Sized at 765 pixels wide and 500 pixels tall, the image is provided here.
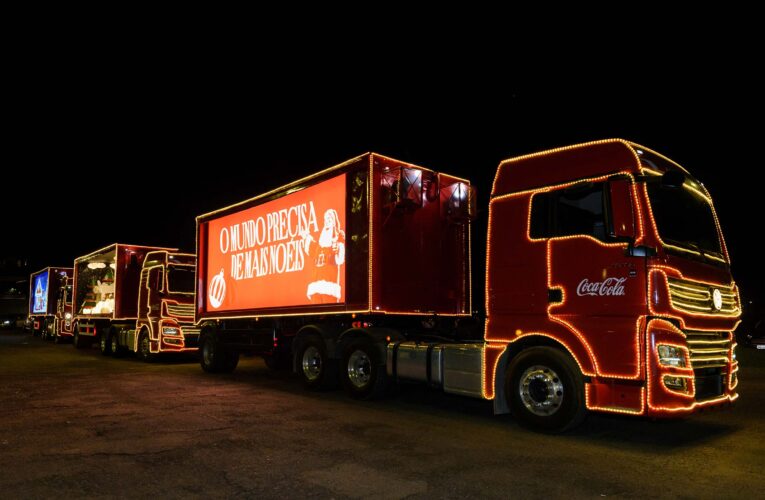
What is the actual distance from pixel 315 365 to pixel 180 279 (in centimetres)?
797

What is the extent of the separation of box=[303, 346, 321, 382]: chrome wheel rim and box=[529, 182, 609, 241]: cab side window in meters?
4.80

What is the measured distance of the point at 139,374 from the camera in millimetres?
13703

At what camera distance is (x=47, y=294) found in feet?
101

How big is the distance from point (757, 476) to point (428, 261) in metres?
5.64

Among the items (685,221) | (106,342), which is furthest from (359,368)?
(106,342)

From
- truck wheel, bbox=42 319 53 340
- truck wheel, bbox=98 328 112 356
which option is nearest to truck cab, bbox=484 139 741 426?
truck wheel, bbox=98 328 112 356

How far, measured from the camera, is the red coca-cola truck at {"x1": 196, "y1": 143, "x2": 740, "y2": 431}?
631cm

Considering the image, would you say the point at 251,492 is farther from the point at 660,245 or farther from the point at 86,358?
the point at 86,358

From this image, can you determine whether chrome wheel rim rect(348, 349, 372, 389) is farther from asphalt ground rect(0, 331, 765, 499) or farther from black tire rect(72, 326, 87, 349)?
black tire rect(72, 326, 87, 349)

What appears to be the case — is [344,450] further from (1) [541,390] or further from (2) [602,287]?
(2) [602,287]

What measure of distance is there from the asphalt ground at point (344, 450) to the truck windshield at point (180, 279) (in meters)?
6.76

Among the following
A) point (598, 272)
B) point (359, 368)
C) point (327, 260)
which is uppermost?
point (327, 260)

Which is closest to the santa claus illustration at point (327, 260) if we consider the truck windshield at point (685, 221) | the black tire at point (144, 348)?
the truck windshield at point (685, 221)

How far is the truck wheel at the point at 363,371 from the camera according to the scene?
9.30m
